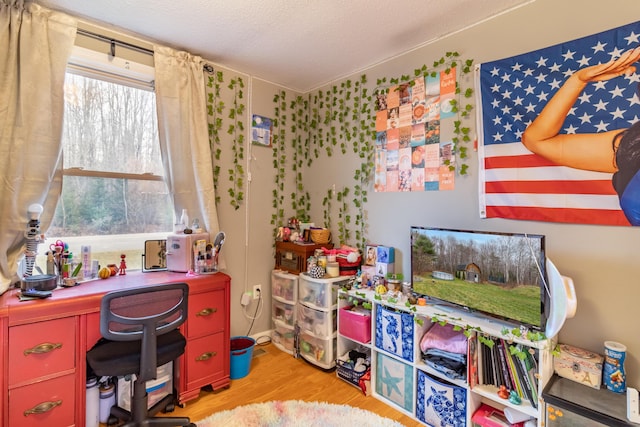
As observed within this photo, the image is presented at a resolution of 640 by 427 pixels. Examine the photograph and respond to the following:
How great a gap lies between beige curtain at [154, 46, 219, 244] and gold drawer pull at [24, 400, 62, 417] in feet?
4.18

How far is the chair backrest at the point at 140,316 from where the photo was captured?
4.93 feet

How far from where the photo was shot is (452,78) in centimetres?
212

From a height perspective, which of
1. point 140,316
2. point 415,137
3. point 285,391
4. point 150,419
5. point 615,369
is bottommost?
point 285,391

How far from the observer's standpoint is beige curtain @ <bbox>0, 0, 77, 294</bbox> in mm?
1763

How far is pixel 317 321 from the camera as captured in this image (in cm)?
250

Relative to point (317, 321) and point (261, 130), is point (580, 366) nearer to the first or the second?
point (317, 321)

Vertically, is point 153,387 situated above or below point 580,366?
below

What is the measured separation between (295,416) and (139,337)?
104cm

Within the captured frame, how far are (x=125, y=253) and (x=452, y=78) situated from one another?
264cm

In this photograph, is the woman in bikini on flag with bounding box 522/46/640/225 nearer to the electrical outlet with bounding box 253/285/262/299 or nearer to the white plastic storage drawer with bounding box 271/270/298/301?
the white plastic storage drawer with bounding box 271/270/298/301

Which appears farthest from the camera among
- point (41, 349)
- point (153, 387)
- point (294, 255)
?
point (294, 255)

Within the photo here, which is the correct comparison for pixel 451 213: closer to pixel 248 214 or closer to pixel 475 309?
pixel 475 309

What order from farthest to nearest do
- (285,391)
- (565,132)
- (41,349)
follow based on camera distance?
(285,391), (565,132), (41,349)

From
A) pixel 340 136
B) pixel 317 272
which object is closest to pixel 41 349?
pixel 317 272
